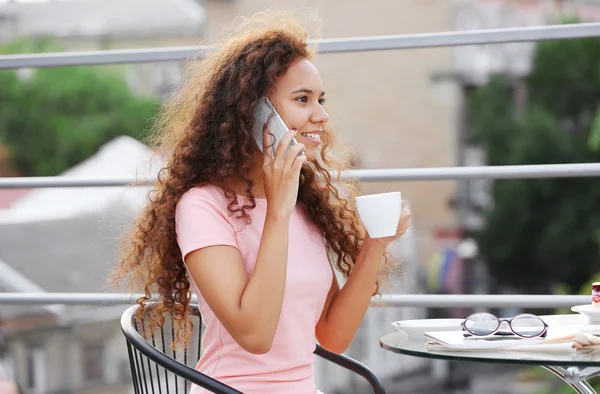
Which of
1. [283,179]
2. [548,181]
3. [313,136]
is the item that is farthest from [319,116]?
[548,181]

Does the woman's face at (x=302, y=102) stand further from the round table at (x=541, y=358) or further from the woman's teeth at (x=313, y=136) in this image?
the round table at (x=541, y=358)

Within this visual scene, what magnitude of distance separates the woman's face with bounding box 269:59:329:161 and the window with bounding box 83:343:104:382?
25.6 meters

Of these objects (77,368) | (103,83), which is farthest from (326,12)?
(77,368)

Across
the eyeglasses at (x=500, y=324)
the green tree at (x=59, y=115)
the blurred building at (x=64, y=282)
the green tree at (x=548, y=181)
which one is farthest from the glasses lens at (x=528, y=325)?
the green tree at (x=59, y=115)

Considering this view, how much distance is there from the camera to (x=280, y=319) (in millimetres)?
1726

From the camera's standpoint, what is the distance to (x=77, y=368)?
2578 centimetres

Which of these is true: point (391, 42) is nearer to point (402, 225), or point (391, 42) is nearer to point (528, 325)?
point (402, 225)

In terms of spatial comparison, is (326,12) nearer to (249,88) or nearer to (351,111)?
(351,111)

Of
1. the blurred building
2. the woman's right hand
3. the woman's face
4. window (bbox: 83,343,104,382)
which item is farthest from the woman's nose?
window (bbox: 83,343,104,382)

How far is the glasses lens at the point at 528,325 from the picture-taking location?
5.33 ft

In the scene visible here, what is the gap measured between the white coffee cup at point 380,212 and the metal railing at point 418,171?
42 centimetres

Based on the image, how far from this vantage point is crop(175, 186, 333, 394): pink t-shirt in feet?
5.51

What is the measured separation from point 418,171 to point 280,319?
68cm

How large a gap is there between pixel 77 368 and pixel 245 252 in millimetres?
24957
